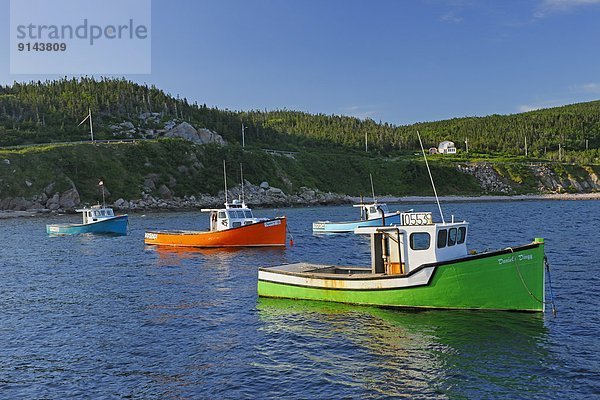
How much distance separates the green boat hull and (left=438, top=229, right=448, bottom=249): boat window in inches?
58.7

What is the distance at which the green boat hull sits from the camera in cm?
2202

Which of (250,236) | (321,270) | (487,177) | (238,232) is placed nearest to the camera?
(321,270)

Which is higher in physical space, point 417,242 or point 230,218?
point 230,218

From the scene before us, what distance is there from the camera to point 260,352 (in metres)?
19.2

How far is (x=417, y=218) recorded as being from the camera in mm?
23938

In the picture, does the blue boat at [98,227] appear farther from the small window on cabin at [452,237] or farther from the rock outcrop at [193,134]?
the rock outcrop at [193,134]

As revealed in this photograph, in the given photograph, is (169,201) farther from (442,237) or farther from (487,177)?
(487,177)

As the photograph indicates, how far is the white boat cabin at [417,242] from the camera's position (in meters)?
23.6

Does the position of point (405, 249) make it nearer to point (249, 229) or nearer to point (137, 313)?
point (137, 313)

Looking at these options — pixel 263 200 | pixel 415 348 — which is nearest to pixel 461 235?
pixel 415 348

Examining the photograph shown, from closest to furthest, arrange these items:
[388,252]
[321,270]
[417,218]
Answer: [417,218] → [388,252] → [321,270]

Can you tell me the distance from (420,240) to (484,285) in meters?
3.20

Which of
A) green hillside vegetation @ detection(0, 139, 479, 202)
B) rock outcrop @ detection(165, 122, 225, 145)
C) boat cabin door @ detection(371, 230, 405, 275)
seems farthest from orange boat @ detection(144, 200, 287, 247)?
rock outcrop @ detection(165, 122, 225, 145)

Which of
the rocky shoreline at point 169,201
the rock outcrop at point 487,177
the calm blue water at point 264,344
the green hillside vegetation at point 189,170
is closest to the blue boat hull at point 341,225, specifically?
the calm blue water at point 264,344
